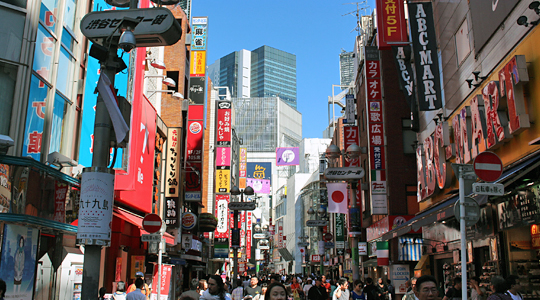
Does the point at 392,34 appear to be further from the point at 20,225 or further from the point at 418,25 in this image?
the point at 20,225

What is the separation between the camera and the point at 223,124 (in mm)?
46219

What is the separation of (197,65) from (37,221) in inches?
1100

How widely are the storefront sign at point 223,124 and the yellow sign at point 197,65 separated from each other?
869cm

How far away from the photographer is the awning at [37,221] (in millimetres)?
9621

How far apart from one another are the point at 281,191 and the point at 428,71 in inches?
5009

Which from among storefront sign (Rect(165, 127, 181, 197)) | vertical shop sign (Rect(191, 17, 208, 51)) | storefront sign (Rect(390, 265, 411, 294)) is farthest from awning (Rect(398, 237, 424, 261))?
vertical shop sign (Rect(191, 17, 208, 51))

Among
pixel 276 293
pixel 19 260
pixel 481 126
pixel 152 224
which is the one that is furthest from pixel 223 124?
pixel 276 293

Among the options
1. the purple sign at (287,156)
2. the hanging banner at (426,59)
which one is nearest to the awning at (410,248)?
the hanging banner at (426,59)

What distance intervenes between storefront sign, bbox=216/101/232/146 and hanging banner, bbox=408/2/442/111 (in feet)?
95.7

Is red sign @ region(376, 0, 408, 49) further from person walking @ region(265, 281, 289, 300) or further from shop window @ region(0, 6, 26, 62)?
person walking @ region(265, 281, 289, 300)

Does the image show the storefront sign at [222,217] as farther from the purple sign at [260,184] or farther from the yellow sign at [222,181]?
the purple sign at [260,184]

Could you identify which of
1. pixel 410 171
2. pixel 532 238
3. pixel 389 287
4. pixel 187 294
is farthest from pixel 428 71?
pixel 187 294

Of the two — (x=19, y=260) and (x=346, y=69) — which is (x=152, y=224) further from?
(x=346, y=69)

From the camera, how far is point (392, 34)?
71.8ft
